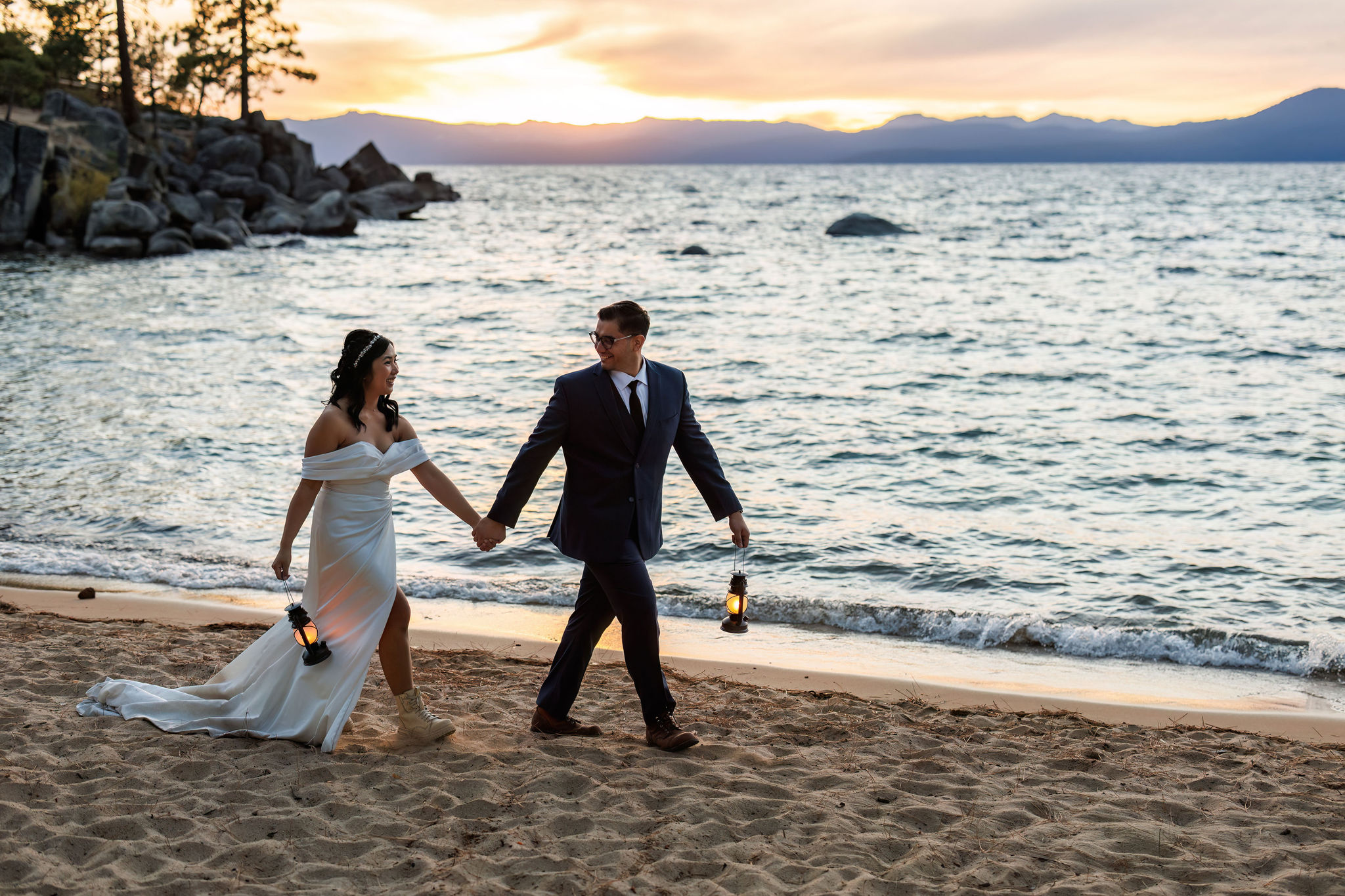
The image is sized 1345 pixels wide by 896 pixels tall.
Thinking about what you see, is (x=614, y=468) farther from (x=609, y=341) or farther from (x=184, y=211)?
(x=184, y=211)

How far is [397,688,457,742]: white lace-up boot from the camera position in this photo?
16.0 feet

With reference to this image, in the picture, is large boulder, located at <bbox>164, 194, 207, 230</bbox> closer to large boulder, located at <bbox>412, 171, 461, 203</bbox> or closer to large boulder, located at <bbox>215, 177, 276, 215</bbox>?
large boulder, located at <bbox>215, 177, 276, 215</bbox>

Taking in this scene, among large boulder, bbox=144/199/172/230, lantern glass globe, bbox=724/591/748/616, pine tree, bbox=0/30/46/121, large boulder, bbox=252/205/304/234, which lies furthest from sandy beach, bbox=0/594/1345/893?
pine tree, bbox=0/30/46/121

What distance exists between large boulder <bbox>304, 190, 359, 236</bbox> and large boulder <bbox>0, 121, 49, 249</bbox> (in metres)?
14.8

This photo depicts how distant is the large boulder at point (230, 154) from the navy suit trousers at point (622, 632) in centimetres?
5482

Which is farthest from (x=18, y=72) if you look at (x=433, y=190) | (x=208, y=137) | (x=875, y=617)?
(x=875, y=617)

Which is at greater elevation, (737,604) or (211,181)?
(211,181)

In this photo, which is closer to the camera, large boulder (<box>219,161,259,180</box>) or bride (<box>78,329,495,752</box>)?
bride (<box>78,329,495,752</box>)

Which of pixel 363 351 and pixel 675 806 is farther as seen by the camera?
pixel 363 351

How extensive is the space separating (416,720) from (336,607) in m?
0.71

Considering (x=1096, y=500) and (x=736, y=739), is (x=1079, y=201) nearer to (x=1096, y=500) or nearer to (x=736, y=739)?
(x=1096, y=500)

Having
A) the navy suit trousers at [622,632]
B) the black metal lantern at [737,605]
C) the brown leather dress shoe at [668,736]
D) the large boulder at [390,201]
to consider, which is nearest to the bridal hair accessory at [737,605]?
the black metal lantern at [737,605]

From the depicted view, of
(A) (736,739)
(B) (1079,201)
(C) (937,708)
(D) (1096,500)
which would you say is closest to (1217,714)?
(C) (937,708)

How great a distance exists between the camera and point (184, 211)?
44.2m
